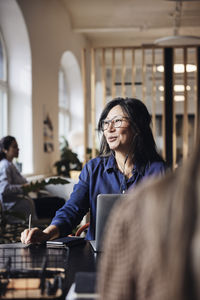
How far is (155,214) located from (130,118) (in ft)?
6.21

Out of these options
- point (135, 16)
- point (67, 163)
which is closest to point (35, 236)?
point (67, 163)

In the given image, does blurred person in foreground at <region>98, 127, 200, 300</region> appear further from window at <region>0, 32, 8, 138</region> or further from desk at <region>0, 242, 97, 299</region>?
window at <region>0, 32, 8, 138</region>

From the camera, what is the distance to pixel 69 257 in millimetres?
1761

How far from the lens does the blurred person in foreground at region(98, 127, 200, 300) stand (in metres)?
0.62

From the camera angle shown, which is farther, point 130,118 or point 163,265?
point 130,118

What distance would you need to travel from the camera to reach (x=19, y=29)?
6680mm

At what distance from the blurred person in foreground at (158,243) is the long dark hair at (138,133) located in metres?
1.77

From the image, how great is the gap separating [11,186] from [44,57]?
3.43m

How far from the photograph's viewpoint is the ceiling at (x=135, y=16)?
337 inches

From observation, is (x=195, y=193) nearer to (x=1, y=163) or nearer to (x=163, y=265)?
(x=163, y=265)

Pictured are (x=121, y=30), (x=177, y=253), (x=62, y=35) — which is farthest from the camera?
(x=121, y=30)

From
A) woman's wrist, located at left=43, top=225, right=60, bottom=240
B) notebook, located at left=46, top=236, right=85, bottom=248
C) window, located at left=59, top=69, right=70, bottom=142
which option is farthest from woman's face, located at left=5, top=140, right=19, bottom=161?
window, located at left=59, top=69, right=70, bottom=142

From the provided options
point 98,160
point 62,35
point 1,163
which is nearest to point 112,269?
point 98,160

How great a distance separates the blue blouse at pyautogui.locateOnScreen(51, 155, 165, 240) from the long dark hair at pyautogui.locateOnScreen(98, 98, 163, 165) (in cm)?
6
